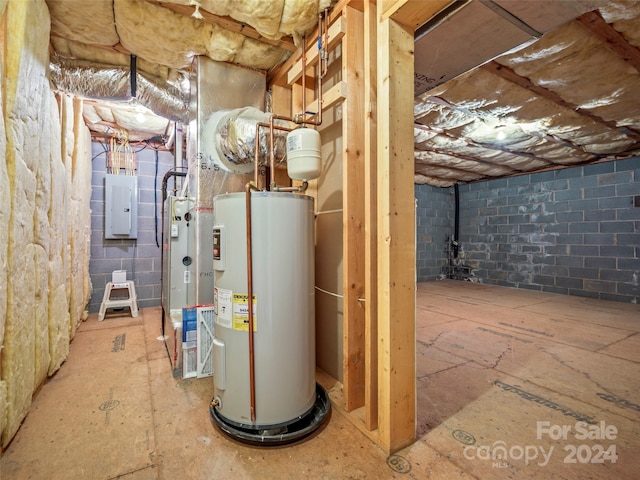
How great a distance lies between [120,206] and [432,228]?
230 inches

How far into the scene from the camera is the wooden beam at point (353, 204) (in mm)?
1754

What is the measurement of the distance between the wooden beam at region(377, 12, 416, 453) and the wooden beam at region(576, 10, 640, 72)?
→ 1.30 metres

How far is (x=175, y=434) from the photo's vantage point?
5.11ft

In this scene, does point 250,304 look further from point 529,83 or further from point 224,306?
point 529,83

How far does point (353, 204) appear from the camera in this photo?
1.78 meters

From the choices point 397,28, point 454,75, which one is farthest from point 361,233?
point 454,75

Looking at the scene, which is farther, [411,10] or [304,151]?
[304,151]

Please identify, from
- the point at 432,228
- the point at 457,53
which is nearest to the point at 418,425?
the point at 457,53

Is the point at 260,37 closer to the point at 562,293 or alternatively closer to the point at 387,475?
the point at 387,475

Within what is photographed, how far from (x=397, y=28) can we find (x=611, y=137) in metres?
4.12

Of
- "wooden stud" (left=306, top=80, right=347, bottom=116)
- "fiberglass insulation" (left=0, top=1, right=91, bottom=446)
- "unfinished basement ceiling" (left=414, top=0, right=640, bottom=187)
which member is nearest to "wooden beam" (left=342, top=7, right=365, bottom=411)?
"wooden stud" (left=306, top=80, right=347, bottom=116)

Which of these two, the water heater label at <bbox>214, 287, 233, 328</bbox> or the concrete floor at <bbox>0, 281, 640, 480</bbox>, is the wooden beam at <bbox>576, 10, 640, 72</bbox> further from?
the water heater label at <bbox>214, 287, 233, 328</bbox>

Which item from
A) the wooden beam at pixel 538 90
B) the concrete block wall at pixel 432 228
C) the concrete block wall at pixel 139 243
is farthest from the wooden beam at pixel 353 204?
the concrete block wall at pixel 432 228

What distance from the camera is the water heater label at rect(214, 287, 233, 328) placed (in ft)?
5.13
